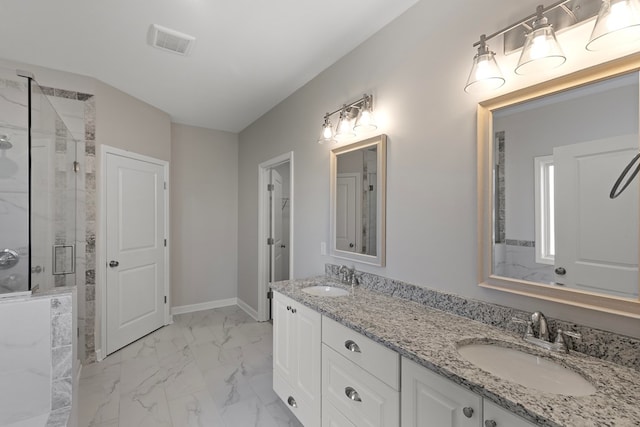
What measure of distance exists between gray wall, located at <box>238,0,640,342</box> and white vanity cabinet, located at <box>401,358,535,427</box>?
0.54m

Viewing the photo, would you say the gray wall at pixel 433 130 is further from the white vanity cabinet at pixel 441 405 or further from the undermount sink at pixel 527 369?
the white vanity cabinet at pixel 441 405

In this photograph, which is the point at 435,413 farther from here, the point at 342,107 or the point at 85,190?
the point at 85,190

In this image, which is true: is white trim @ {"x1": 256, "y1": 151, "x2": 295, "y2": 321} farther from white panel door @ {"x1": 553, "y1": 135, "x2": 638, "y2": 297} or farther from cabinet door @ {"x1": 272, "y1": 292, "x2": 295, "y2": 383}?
white panel door @ {"x1": 553, "y1": 135, "x2": 638, "y2": 297}

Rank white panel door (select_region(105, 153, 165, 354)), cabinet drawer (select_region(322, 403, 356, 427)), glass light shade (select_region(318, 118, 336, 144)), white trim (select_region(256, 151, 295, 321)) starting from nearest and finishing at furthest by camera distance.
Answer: cabinet drawer (select_region(322, 403, 356, 427)) < glass light shade (select_region(318, 118, 336, 144)) < white panel door (select_region(105, 153, 165, 354)) < white trim (select_region(256, 151, 295, 321))

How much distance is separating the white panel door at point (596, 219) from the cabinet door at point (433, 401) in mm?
620

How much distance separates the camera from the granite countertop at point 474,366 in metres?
0.75

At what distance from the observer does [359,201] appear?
7.11 ft

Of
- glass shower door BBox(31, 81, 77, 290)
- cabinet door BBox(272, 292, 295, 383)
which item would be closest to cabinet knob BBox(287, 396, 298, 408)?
cabinet door BBox(272, 292, 295, 383)

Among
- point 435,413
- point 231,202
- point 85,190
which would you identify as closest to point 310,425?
point 435,413

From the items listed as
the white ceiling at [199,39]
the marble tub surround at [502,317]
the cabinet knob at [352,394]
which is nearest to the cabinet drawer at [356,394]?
the cabinet knob at [352,394]

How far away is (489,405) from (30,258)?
8.25 ft

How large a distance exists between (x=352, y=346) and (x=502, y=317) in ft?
2.22

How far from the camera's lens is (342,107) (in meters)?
2.29

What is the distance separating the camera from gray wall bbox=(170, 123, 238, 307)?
13.2 feet
